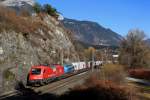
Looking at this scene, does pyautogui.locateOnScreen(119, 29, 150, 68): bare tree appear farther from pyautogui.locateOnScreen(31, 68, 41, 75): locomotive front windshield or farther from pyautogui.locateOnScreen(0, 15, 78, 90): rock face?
pyautogui.locateOnScreen(31, 68, 41, 75): locomotive front windshield

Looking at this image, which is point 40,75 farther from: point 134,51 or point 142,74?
point 134,51

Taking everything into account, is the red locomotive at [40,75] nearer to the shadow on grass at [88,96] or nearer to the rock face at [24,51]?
the rock face at [24,51]

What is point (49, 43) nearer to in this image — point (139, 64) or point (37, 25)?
point (37, 25)

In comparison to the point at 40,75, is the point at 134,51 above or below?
above

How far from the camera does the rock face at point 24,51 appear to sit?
Answer: 44750mm

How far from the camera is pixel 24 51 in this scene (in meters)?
55.5

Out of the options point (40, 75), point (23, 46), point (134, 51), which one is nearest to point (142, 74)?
point (134, 51)

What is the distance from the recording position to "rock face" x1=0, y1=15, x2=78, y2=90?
44.8 m

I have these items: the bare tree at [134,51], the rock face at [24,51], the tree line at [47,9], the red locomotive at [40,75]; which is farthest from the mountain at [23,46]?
the bare tree at [134,51]

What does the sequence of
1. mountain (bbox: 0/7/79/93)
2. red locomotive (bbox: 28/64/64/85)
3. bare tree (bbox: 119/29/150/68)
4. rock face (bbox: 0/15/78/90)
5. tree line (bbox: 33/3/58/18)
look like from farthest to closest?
tree line (bbox: 33/3/58/18), bare tree (bbox: 119/29/150/68), mountain (bbox: 0/7/79/93), red locomotive (bbox: 28/64/64/85), rock face (bbox: 0/15/78/90)

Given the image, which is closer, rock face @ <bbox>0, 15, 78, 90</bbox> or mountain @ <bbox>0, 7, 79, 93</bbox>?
rock face @ <bbox>0, 15, 78, 90</bbox>

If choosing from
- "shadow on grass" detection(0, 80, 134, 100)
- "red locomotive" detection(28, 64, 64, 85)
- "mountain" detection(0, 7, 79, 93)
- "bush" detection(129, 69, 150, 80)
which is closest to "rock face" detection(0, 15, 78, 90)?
"mountain" detection(0, 7, 79, 93)

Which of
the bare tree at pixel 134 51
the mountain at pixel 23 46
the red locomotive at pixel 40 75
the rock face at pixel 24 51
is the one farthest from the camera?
the bare tree at pixel 134 51

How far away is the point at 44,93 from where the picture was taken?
3850cm
